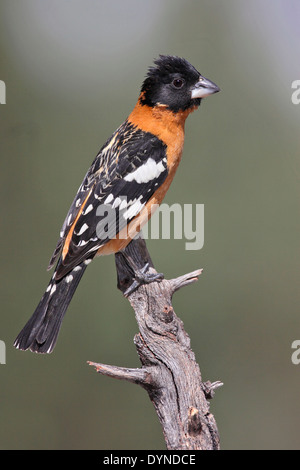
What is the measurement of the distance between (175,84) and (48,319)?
1967 mm

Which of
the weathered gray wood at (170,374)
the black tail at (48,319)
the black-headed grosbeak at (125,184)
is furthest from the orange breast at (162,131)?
the weathered gray wood at (170,374)

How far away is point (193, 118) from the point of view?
23.6 feet

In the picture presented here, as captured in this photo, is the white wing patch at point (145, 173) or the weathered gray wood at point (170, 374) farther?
the white wing patch at point (145, 173)

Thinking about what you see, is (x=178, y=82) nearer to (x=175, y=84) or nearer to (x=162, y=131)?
(x=175, y=84)

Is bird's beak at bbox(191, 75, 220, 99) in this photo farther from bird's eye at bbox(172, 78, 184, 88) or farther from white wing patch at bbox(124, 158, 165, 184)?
white wing patch at bbox(124, 158, 165, 184)

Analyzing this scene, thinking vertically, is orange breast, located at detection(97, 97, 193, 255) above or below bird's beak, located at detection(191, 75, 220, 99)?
below

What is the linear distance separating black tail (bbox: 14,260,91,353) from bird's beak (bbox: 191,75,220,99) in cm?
163

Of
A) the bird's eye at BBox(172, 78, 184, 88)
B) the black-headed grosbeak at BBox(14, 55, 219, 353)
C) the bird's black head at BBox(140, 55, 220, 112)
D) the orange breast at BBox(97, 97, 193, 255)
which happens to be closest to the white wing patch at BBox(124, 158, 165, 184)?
the black-headed grosbeak at BBox(14, 55, 219, 353)

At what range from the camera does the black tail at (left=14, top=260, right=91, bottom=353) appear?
12.7 feet

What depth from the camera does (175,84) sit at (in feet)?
14.7

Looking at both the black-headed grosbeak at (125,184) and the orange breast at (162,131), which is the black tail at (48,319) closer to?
Answer: the black-headed grosbeak at (125,184)

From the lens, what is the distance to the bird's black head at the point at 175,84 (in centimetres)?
445

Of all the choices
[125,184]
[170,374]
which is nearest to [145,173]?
[125,184]
